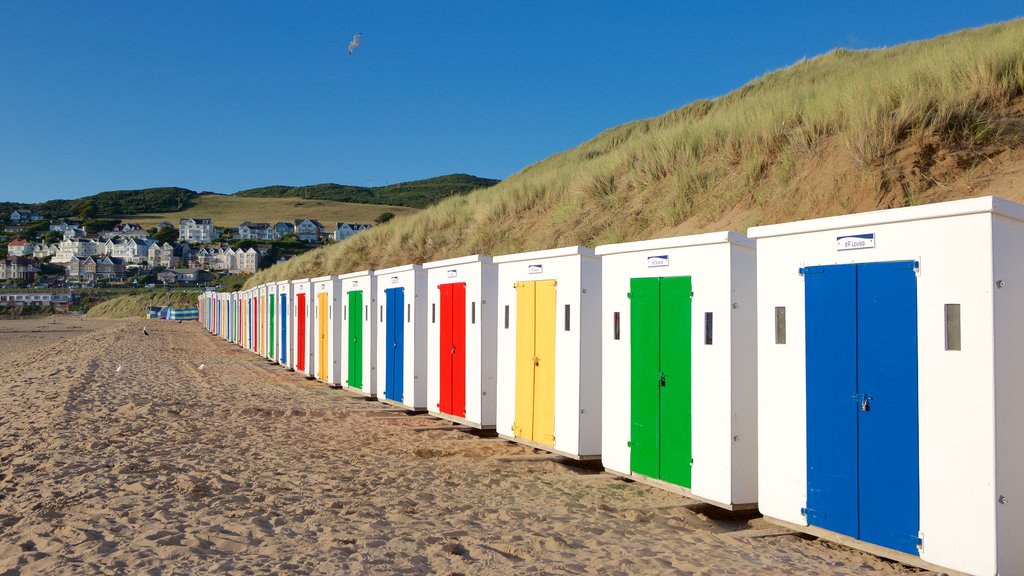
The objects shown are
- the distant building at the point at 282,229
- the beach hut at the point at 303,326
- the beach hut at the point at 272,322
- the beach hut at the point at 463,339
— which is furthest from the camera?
the distant building at the point at 282,229

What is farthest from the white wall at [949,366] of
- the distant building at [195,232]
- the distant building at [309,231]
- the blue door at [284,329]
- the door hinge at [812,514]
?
the distant building at [195,232]

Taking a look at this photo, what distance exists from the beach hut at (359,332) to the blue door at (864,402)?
10.0m

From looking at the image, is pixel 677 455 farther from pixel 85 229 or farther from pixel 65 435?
pixel 85 229

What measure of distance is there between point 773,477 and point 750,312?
56.8 inches

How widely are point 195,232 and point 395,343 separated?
6130 inches

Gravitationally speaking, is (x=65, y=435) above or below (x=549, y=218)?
below

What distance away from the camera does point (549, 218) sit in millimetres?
22219

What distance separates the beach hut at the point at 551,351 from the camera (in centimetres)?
907

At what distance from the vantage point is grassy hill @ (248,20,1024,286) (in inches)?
470

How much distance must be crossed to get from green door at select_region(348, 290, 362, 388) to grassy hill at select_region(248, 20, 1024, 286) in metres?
5.60

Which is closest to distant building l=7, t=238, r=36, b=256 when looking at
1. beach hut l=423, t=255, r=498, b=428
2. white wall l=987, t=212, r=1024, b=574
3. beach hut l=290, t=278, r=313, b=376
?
beach hut l=290, t=278, r=313, b=376

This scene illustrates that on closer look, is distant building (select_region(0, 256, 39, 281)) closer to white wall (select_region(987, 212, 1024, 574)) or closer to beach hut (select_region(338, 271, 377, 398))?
beach hut (select_region(338, 271, 377, 398))

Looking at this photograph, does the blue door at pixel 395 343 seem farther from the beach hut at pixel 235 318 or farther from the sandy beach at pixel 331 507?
the beach hut at pixel 235 318

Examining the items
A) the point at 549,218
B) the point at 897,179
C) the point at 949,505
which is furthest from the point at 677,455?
the point at 549,218
